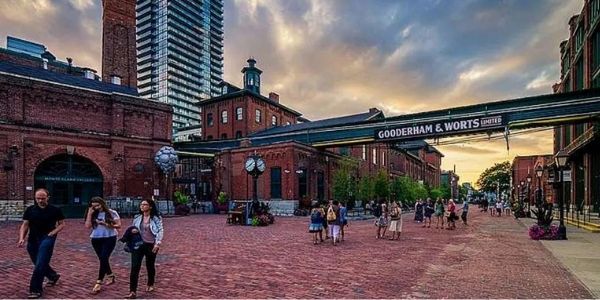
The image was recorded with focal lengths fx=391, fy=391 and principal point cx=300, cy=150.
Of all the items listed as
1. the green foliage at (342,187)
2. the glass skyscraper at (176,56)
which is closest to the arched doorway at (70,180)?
the green foliage at (342,187)

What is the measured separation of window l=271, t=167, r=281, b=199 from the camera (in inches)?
1300

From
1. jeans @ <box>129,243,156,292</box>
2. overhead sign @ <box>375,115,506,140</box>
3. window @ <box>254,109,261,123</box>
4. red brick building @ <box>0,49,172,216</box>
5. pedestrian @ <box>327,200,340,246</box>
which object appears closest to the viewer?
jeans @ <box>129,243,156,292</box>

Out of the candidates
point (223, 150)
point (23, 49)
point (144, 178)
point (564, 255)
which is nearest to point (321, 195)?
point (223, 150)

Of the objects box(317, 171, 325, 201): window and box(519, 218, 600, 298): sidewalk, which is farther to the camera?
box(317, 171, 325, 201): window

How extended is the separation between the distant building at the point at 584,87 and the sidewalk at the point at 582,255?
806 centimetres

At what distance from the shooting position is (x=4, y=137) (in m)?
23.6

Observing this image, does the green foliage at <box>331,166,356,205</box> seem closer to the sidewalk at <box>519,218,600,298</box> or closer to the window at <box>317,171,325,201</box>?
the window at <box>317,171,325,201</box>

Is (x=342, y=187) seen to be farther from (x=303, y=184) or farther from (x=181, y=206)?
(x=181, y=206)

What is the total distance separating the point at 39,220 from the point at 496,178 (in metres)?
120

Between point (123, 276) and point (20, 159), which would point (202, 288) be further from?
point (20, 159)

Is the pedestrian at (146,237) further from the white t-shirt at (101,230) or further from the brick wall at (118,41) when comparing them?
the brick wall at (118,41)

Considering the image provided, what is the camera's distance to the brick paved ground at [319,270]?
7020 mm

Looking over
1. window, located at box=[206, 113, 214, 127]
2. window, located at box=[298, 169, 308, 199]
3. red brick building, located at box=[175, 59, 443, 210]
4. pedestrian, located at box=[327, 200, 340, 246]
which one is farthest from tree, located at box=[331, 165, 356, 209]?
window, located at box=[206, 113, 214, 127]

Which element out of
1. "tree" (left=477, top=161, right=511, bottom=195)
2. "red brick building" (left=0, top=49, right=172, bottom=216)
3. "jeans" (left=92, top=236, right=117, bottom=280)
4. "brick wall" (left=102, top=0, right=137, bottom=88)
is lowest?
"tree" (left=477, top=161, right=511, bottom=195)
